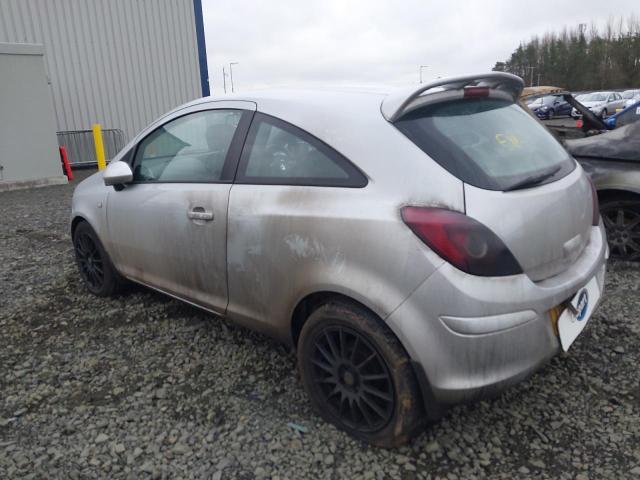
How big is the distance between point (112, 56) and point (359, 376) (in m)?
13.4

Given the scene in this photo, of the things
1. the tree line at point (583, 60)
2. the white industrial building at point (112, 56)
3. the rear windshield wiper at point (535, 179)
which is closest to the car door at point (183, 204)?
the rear windshield wiper at point (535, 179)

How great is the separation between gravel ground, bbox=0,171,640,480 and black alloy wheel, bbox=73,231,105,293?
1.16ft

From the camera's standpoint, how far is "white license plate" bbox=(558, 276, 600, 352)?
203cm

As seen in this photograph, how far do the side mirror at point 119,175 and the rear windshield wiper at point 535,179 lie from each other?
232cm

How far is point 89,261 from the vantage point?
3906mm

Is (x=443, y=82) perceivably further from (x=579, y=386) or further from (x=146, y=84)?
(x=146, y=84)

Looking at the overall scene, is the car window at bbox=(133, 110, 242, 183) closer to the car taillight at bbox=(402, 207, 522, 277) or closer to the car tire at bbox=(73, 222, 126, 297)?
the car tire at bbox=(73, 222, 126, 297)

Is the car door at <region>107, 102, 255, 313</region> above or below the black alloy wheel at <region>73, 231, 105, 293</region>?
above

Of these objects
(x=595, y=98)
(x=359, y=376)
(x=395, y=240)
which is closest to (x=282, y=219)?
(x=395, y=240)

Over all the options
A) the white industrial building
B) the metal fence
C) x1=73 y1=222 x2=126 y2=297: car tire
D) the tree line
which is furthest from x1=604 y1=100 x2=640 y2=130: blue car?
the tree line

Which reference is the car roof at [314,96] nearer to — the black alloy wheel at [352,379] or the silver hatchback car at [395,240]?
the silver hatchback car at [395,240]

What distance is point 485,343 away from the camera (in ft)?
5.96

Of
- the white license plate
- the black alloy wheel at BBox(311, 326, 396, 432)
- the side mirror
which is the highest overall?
the side mirror

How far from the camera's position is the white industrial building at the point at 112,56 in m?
12.1
